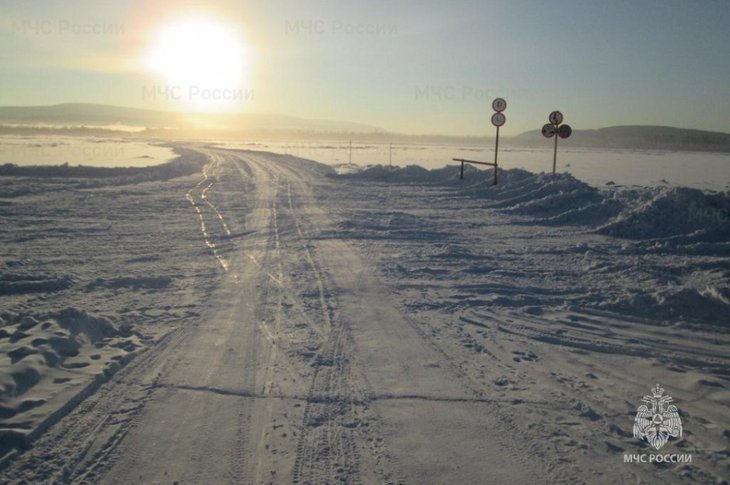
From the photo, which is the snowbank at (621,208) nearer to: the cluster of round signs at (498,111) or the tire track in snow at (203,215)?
the cluster of round signs at (498,111)

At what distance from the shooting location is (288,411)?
152 inches

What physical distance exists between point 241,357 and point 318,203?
1064 centimetres

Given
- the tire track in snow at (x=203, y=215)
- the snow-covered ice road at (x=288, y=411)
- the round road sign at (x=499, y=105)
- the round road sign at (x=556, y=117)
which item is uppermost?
the round road sign at (x=499, y=105)

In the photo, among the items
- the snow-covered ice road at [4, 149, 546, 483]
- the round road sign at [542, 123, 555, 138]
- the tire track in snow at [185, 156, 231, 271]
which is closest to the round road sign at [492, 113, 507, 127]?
the round road sign at [542, 123, 555, 138]

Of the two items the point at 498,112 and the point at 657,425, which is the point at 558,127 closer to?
the point at 498,112

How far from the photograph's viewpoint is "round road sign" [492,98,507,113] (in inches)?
764

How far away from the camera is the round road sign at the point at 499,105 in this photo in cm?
1941

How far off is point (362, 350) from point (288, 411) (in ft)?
4.26

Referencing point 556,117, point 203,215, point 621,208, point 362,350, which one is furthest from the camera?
point 556,117

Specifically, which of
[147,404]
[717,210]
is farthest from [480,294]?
[717,210]

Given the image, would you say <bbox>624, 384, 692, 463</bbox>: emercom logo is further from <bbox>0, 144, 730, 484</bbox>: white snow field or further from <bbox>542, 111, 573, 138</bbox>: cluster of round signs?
<bbox>542, 111, 573, 138</bbox>: cluster of round signs

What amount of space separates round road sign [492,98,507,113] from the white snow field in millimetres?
9288

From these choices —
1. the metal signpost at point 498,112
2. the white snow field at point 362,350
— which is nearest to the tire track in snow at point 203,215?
the white snow field at point 362,350

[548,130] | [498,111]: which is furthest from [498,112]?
[548,130]
